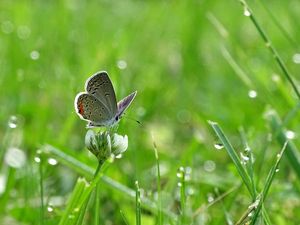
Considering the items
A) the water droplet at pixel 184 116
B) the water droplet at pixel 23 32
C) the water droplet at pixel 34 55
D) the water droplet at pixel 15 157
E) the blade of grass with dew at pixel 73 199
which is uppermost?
the water droplet at pixel 23 32

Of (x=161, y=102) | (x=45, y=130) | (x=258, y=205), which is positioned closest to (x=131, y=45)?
→ (x=161, y=102)

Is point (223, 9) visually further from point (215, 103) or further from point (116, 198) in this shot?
point (116, 198)

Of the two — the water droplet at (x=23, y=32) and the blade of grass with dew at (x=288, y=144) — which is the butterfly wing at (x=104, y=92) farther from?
the water droplet at (x=23, y=32)

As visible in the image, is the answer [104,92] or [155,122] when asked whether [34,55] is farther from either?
[104,92]

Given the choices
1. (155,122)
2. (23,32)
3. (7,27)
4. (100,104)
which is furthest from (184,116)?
(100,104)

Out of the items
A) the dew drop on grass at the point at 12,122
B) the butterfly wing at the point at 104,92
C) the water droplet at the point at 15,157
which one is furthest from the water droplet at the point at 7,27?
the butterfly wing at the point at 104,92

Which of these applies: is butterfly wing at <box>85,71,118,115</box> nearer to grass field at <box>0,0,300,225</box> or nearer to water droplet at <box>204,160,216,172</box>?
grass field at <box>0,0,300,225</box>
